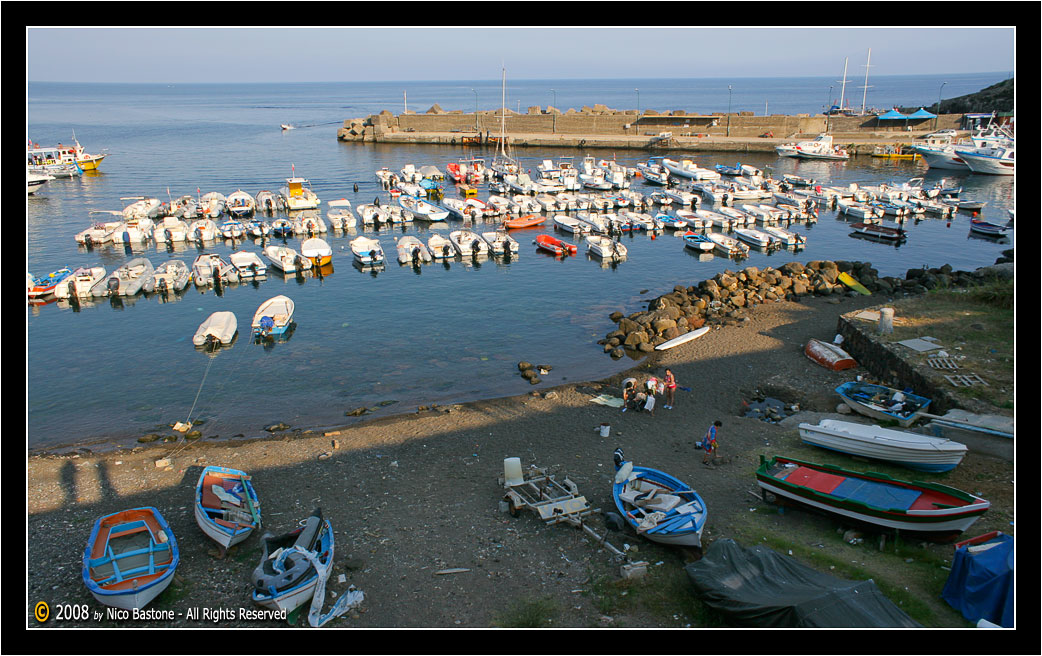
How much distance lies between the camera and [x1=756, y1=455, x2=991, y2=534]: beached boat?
1202 centimetres

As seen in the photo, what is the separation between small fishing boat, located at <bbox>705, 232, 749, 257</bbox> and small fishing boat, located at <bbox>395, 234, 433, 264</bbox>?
53.9 feet

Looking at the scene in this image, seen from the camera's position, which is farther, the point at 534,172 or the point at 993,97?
the point at 993,97

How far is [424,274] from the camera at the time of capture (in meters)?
37.1

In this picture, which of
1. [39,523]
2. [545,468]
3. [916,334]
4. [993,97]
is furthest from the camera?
[993,97]

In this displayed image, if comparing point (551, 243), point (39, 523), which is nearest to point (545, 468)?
point (39, 523)

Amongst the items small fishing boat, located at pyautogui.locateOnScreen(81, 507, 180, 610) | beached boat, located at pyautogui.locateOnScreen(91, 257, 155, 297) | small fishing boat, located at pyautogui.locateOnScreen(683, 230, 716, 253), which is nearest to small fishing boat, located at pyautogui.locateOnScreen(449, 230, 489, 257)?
small fishing boat, located at pyautogui.locateOnScreen(683, 230, 716, 253)

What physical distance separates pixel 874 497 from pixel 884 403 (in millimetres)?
5668

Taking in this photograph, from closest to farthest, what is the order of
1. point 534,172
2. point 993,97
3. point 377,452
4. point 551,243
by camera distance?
point 377,452, point 551,243, point 534,172, point 993,97

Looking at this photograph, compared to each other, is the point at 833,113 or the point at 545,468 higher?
the point at 833,113

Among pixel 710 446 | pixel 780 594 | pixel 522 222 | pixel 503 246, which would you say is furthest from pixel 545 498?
pixel 522 222

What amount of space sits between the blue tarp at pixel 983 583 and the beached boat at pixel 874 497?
148 cm

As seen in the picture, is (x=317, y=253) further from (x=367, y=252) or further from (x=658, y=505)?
(x=658, y=505)

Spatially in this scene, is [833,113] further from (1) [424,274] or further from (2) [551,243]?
(1) [424,274]
